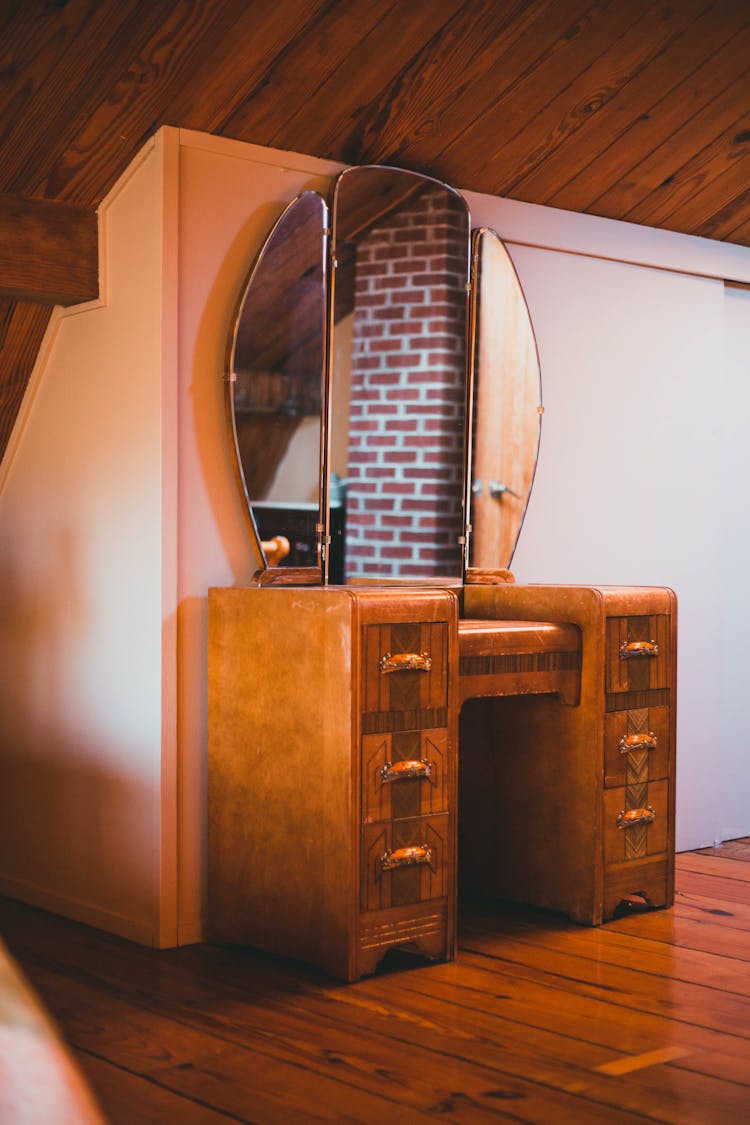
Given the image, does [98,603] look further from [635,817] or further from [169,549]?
[635,817]

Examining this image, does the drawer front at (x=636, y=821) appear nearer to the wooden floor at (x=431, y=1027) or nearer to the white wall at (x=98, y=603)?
the wooden floor at (x=431, y=1027)

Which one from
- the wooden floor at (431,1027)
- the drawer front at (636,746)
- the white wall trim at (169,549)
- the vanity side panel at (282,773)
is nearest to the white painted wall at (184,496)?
the white wall trim at (169,549)

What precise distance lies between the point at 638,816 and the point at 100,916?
4.69ft

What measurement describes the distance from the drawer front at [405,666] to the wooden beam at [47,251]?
123cm

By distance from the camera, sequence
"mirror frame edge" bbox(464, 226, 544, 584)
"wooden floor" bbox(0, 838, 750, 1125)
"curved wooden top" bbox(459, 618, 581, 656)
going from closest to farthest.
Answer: "wooden floor" bbox(0, 838, 750, 1125)
"curved wooden top" bbox(459, 618, 581, 656)
"mirror frame edge" bbox(464, 226, 544, 584)

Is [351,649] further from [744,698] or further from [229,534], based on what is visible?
[744,698]

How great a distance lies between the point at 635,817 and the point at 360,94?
1994 millimetres

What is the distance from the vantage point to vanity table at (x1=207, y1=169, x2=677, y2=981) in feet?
9.25

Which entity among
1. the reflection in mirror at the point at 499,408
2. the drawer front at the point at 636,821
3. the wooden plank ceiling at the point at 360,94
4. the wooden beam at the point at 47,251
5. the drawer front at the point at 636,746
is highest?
the wooden plank ceiling at the point at 360,94

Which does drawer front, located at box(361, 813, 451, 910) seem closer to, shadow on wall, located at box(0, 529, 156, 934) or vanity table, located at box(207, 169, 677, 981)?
vanity table, located at box(207, 169, 677, 981)

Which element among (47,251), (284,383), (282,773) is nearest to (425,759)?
(282,773)

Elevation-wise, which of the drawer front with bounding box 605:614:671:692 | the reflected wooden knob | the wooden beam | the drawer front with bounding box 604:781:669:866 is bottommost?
the drawer front with bounding box 604:781:669:866

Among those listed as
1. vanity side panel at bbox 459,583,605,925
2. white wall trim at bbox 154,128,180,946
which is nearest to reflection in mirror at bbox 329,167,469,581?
vanity side panel at bbox 459,583,605,925

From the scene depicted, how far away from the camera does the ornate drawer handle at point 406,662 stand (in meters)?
2.82
